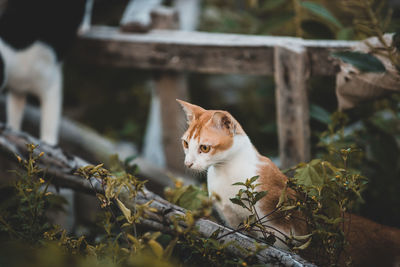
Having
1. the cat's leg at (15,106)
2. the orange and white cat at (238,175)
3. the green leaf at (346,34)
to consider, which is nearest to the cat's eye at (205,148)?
the orange and white cat at (238,175)

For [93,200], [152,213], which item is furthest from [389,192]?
[93,200]

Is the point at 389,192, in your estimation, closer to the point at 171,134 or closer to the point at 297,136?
the point at 297,136

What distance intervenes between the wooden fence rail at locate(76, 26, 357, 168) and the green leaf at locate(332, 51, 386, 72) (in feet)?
1.27

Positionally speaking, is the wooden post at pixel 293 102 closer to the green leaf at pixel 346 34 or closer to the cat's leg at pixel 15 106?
the green leaf at pixel 346 34

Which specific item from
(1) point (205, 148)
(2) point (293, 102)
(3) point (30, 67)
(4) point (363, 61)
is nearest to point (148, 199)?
(1) point (205, 148)

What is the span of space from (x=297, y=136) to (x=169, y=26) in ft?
3.62

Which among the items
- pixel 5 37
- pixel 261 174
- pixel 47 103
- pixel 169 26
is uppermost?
pixel 169 26

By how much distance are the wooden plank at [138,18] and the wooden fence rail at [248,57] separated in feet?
0.14

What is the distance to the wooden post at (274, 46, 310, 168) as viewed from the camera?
64.4 inches

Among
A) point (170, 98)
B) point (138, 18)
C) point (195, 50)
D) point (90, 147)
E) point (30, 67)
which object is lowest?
point (90, 147)

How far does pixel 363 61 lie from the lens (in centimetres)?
108

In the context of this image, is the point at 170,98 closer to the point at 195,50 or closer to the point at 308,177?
the point at 195,50

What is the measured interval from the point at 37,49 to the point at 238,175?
1378mm

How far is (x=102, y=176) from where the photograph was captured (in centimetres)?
87
